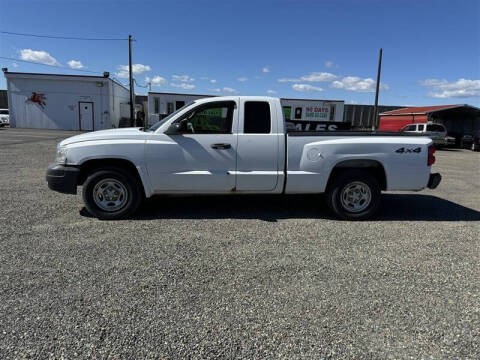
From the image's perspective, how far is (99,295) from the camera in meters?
2.91

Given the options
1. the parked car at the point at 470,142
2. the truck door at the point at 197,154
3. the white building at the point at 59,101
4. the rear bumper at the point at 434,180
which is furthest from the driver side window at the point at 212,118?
the white building at the point at 59,101

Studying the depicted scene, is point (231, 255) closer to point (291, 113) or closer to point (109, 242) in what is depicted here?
point (109, 242)

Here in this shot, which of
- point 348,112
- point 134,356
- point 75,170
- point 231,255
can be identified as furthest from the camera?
point 348,112

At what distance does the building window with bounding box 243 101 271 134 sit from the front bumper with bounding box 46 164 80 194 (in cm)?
263

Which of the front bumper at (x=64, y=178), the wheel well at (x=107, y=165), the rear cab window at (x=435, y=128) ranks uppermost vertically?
the rear cab window at (x=435, y=128)

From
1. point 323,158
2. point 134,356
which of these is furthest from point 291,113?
point 134,356

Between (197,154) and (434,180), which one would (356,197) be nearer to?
(434,180)

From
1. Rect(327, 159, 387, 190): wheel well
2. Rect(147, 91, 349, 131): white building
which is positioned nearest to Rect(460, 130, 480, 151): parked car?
Rect(147, 91, 349, 131): white building

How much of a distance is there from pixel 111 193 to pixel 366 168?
4105mm

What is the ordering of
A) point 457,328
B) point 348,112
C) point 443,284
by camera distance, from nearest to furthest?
point 457,328, point 443,284, point 348,112

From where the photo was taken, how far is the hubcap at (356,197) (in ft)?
17.4

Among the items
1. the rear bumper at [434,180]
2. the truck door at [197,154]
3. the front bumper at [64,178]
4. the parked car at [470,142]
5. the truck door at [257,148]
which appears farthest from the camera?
the parked car at [470,142]

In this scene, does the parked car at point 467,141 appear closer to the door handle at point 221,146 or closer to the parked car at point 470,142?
the parked car at point 470,142

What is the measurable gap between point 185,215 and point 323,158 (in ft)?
7.82
